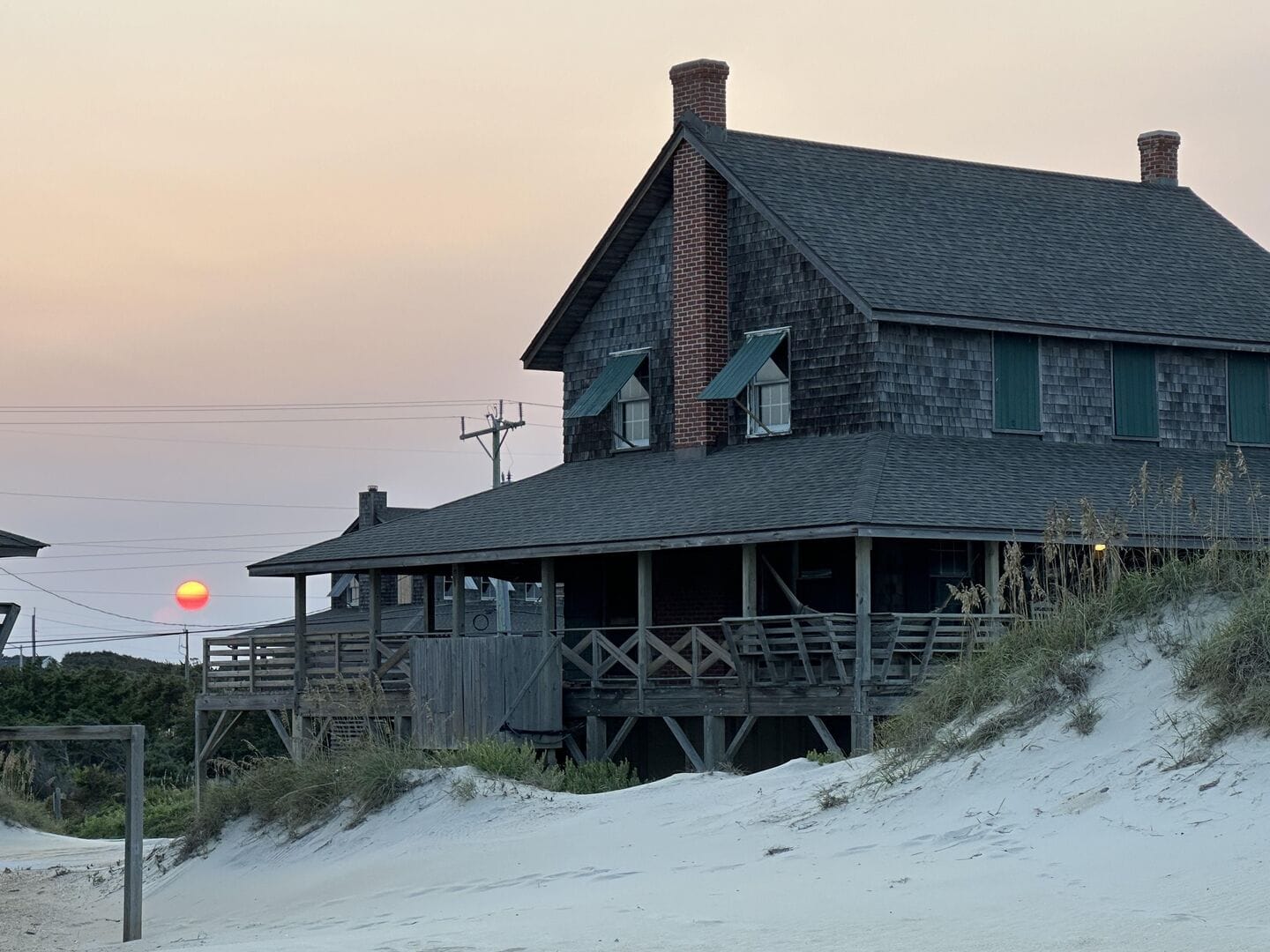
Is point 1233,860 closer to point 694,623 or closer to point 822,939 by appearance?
point 822,939

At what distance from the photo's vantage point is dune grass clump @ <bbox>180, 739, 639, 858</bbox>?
73.6ft

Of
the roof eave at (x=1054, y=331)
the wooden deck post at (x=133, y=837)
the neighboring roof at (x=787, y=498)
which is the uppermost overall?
the roof eave at (x=1054, y=331)

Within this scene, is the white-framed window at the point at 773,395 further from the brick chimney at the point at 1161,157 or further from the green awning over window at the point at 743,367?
the brick chimney at the point at 1161,157

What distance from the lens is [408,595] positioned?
64.5m

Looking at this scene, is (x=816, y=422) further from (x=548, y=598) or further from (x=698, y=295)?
(x=548, y=598)

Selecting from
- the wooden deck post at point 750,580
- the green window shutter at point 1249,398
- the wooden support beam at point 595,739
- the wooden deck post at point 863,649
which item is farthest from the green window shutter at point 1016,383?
the wooden support beam at point 595,739

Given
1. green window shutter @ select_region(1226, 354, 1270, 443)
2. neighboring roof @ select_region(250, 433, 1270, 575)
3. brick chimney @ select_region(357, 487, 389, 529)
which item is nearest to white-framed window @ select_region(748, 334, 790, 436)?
neighboring roof @ select_region(250, 433, 1270, 575)

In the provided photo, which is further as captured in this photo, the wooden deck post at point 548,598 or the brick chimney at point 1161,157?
the brick chimney at point 1161,157

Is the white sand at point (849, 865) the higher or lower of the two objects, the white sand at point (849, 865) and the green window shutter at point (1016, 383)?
the lower

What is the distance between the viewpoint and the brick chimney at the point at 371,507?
62.2 meters

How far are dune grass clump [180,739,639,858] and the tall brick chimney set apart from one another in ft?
28.5

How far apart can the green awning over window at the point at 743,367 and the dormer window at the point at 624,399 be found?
2156mm

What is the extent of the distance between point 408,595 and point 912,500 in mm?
39655

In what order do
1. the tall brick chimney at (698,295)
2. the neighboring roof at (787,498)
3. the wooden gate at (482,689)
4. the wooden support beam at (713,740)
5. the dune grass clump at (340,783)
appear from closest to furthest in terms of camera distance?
the dune grass clump at (340,783) → the neighboring roof at (787,498) → the wooden support beam at (713,740) → the wooden gate at (482,689) → the tall brick chimney at (698,295)
